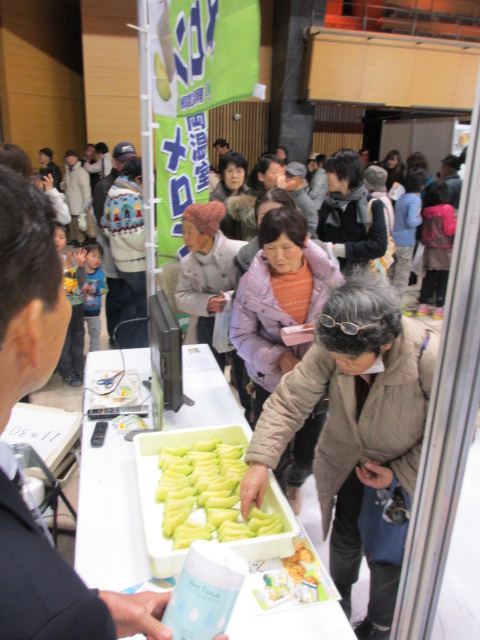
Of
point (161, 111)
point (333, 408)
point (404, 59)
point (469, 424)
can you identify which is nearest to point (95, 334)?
point (161, 111)

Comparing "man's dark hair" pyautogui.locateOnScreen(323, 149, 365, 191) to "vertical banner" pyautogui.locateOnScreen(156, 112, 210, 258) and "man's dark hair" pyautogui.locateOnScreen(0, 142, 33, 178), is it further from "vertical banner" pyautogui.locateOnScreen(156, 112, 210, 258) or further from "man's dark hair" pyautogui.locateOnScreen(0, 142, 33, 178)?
"man's dark hair" pyautogui.locateOnScreen(0, 142, 33, 178)

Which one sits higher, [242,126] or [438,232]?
[242,126]

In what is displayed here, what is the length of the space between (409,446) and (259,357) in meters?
0.80

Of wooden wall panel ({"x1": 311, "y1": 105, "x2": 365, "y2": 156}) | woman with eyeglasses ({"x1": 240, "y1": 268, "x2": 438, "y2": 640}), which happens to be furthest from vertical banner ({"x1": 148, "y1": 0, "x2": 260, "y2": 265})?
wooden wall panel ({"x1": 311, "y1": 105, "x2": 365, "y2": 156})

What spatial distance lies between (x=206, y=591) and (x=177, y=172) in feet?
9.00

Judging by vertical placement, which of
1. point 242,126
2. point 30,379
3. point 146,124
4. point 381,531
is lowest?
point 381,531

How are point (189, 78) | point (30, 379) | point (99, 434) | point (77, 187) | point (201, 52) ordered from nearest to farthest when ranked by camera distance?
point (30, 379), point (99, 434), point (201, 52), point (189, 78), point (77, 187)

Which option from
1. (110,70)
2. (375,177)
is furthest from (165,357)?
(110,70)

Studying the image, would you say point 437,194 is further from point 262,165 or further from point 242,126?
point 242,126

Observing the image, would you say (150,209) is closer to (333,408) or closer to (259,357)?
(259,357)

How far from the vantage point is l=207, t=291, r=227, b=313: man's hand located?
8.36ft

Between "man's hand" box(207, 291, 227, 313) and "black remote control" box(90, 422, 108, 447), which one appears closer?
"black remote control" box(90, 422, 108, 447)

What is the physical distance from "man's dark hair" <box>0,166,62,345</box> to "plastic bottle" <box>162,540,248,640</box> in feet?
1.62

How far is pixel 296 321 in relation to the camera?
2139mm
